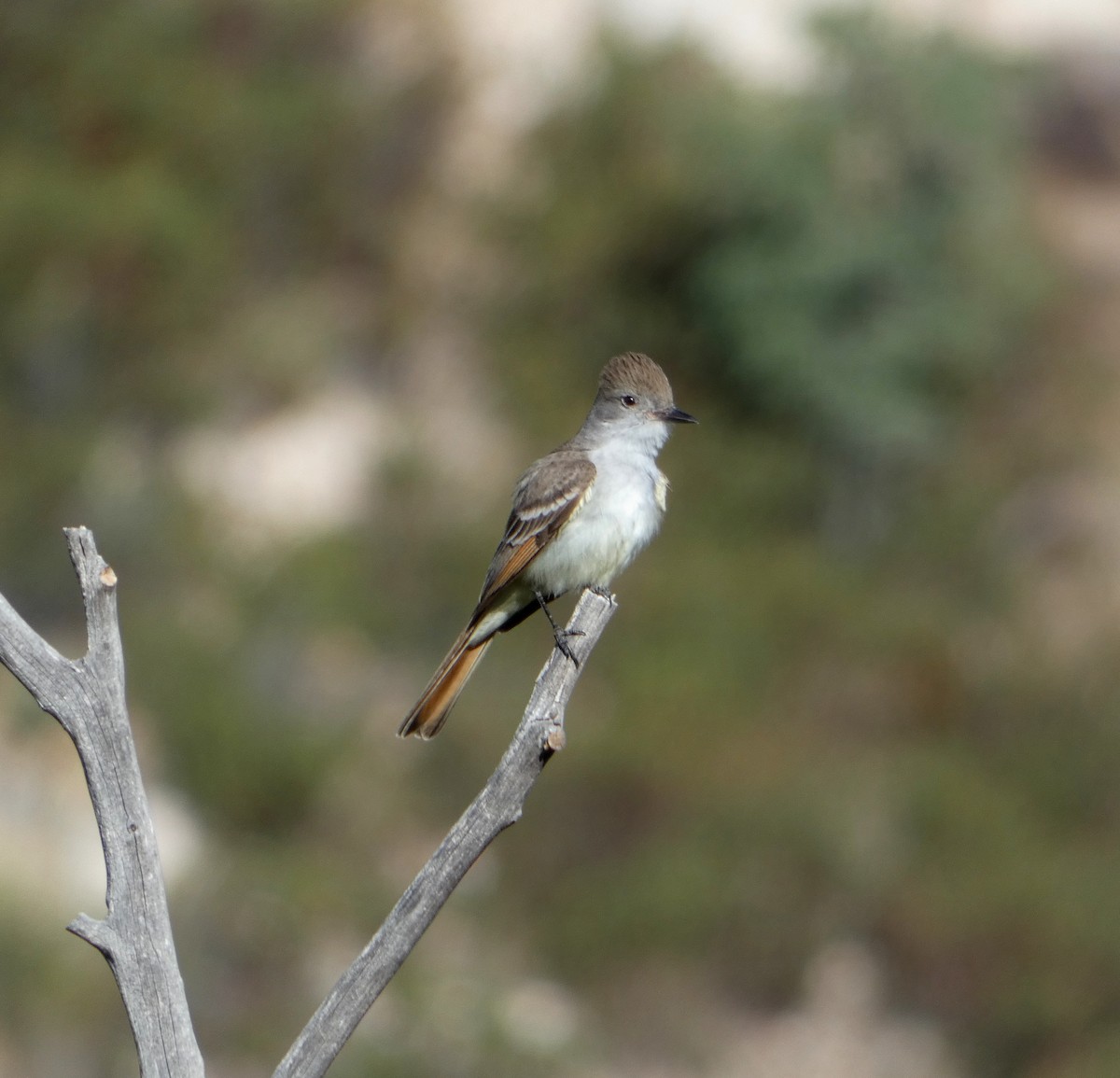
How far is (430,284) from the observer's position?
22.8 metres

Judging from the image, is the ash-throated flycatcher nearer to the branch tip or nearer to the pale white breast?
the pale white breast

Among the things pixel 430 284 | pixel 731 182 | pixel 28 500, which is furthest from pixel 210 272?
pixel 731 182

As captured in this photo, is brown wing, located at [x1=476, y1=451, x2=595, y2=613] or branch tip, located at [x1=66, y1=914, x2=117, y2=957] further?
brown wing, located at [x1=476, y1=451, x2=595, y2=613]

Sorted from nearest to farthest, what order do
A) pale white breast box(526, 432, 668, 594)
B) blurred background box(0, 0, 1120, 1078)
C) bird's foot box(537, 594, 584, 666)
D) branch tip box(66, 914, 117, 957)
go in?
1. branch tip box(66, 914, 117, 957)
2. bird's foot box(537, 594, 584, 666)
3. pale white breast box(526, 432, 668, 594)
4. blurred background box(0, 0, 1120, 1078)

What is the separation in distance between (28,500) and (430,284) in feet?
22.4

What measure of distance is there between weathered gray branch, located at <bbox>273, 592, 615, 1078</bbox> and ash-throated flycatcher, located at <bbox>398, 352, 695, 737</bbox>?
1.93 m

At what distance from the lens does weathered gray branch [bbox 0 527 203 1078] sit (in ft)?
10.3

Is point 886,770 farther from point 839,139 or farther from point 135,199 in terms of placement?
point 135,199

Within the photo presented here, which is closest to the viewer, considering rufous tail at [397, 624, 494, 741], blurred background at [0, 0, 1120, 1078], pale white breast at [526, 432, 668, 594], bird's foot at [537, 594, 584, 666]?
bird's foot at [537, 594, 584, 666]

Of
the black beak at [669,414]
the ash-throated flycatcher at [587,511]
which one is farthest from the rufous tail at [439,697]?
the black beak at [669,414]

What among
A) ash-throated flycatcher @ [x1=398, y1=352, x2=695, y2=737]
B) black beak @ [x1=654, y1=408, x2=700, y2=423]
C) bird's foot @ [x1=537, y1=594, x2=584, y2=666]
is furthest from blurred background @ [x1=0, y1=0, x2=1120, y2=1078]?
bird's foot @ [x1=537, y1=594, x2=584, y2=666]

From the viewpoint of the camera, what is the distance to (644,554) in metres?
19.0

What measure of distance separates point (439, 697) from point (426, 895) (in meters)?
2.04

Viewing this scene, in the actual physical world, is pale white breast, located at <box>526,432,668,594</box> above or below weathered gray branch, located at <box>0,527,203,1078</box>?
above
